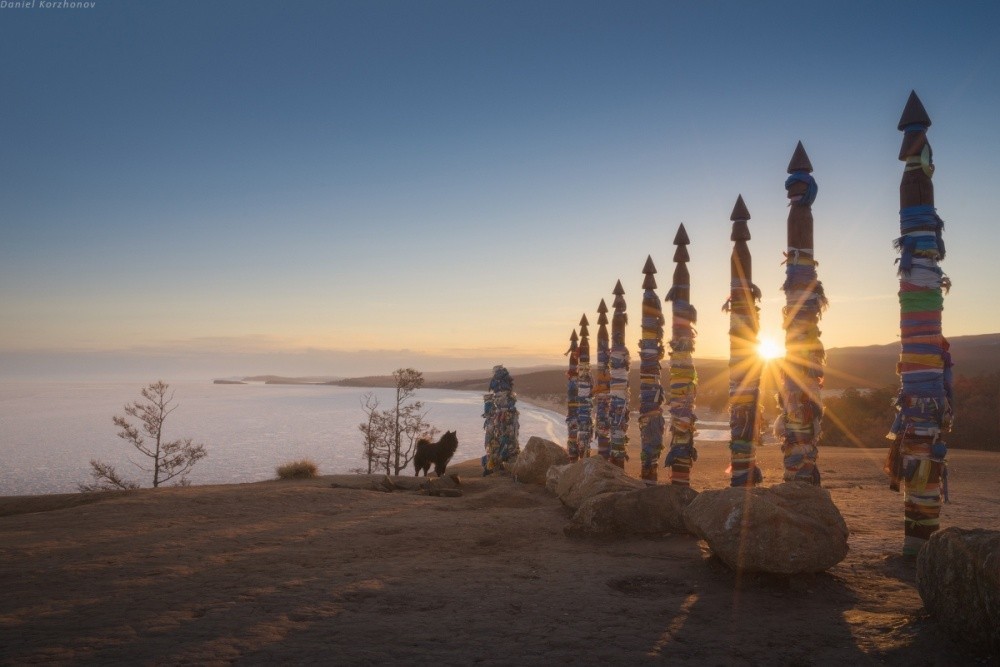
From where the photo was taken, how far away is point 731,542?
6.54 m

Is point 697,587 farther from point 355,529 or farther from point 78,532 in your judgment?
point 78,532

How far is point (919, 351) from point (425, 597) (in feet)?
23.8

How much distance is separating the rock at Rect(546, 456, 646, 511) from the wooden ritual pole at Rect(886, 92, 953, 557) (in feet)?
15.7

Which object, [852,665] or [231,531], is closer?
[852,665]

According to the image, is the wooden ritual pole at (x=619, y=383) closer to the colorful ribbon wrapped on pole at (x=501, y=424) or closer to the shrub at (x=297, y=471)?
the colorful ribbon wrapped on pole at (x=501, y=424)

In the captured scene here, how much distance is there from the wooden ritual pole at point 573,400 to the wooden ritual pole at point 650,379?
733cm

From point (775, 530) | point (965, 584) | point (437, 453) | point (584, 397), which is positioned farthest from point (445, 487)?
point (965, 584)

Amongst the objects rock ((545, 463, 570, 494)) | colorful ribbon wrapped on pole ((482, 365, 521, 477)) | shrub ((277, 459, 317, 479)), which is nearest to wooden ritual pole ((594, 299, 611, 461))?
colorful ribbon wrapped on pole ((482, 365, 521, 477))

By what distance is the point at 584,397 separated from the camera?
21359mm

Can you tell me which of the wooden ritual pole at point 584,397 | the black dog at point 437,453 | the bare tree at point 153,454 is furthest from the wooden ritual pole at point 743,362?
the bare tree at point 153,454

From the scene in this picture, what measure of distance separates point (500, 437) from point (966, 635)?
17.2 m

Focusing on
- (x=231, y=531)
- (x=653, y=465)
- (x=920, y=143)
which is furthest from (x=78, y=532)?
(x=920, y=143)

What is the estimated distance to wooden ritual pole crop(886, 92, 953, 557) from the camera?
7.22 meters

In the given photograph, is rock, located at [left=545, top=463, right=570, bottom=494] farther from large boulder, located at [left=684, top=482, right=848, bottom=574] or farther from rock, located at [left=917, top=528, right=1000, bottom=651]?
rock, located at [left=917, top=528, right=1000, bottom=651]
